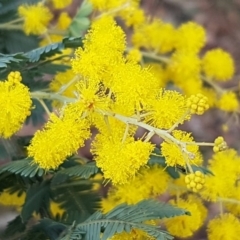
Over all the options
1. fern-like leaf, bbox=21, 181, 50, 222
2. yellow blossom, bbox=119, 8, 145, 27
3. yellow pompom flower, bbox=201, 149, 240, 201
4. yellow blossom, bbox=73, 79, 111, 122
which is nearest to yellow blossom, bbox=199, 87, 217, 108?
yellow blossom, bbox=119, 8, 145, 27

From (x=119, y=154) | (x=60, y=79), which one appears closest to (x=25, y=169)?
(x=119, y=154)

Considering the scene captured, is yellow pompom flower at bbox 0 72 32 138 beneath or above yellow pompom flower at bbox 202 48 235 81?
above

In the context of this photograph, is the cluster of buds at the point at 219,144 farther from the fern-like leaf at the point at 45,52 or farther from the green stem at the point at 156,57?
the green stem at the point at 156,57

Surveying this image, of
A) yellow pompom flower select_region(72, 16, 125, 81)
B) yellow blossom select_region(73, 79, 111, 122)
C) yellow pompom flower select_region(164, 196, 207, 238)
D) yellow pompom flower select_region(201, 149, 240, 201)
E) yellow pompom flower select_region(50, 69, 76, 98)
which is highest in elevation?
yellow pompom flower select_region(72, 16, 125, 81)

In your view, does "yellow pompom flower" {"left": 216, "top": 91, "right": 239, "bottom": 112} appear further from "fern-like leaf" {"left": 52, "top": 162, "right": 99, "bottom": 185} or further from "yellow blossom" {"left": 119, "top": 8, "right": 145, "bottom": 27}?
"fern-like leaf" {"left": 52, "top": 162, "right": 99, "bottom": 185}

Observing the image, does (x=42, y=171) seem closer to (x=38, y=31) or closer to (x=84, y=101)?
(x=84, y=101)
